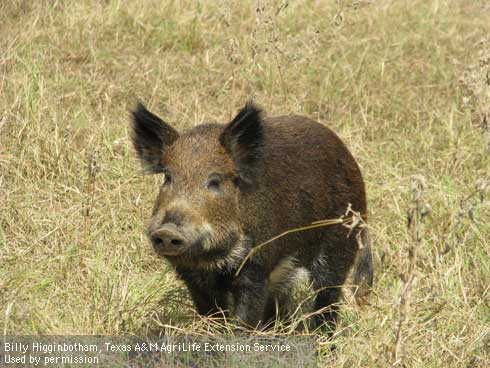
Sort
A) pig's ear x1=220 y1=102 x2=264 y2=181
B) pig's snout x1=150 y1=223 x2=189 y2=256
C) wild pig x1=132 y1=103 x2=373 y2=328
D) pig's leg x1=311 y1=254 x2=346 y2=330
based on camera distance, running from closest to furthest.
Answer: pig's snout x1=150 y1=223 x2=189 y2=256, wild pig x1=132 y1=103 x2=373 y2=328, pig's ear x1=220 y1=102 x2=264 y2=181, pig's leg x1=311 y1=254 x2=346 y2=330

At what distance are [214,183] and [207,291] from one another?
1.80 feet

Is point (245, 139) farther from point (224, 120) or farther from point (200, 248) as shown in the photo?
point (224, 120)

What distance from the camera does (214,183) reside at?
476 centimetres

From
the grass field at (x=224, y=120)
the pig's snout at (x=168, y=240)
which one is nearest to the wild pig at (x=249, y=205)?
the pig's snout at (x=168, y=240)

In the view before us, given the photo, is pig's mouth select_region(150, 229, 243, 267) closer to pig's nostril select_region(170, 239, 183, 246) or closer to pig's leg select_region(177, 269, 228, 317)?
pig's nostril select_region(170, 239, 183, 246)

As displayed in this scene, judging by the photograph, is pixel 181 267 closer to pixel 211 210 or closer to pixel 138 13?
pixel 211 210

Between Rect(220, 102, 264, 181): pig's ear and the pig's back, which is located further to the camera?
the pig's back

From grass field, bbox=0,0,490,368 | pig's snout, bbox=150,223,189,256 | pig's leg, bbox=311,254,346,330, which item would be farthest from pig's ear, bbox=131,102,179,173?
pig's leg, bbox=311,254,346,330

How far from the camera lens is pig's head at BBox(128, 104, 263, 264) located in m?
4.45

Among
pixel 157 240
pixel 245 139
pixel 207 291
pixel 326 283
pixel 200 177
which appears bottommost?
pixel 326 283

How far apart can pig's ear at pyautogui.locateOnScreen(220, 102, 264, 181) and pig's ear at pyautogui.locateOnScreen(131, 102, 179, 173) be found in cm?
30

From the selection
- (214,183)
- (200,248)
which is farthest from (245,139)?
(200,248)

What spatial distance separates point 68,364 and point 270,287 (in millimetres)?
1279

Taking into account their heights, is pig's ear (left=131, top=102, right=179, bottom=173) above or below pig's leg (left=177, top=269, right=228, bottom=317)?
above
